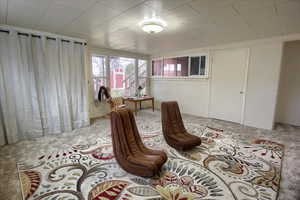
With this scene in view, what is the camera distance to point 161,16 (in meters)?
2.43

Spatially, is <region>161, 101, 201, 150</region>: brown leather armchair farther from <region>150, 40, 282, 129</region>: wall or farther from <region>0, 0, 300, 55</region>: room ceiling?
<region>150, 40, 282, 129</region>: wall

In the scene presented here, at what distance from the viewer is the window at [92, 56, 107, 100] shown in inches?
194

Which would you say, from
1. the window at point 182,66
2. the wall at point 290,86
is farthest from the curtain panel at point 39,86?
the wall at point 290,86

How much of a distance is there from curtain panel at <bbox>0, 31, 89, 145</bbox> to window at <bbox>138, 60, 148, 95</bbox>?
2.81 m

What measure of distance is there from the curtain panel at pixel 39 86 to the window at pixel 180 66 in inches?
130

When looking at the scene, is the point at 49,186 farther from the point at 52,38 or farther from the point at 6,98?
the point at 52,38

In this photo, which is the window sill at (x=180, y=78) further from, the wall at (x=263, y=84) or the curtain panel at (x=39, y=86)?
the curtain panel at (x=39, y=86)

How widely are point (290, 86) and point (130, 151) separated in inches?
203

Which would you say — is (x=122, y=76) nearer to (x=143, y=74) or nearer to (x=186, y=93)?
(x=143, y=74)

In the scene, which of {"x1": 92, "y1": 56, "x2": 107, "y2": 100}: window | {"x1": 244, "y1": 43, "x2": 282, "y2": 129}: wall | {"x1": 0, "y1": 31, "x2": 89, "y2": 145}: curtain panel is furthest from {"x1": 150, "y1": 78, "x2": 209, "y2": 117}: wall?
{"x1": 0, "y1": 31, "x2": 89, "y2": 145}: curtain panel

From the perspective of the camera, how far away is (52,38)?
11.2ft

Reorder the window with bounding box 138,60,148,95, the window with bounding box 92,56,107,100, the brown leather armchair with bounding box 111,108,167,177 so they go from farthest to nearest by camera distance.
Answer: the window with bounding box 138,60,148,95, the window with bounding box 92,56,107,100, the brown leather armchair with bounding box 111,108,167,177

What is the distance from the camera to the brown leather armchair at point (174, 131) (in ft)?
8.86

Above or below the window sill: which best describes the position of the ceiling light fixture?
above
